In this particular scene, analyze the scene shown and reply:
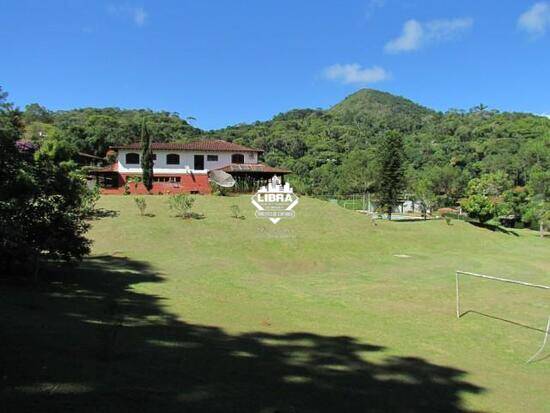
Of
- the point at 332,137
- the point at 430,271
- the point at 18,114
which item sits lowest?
the point at 430,271

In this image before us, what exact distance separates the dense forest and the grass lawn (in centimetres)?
2579

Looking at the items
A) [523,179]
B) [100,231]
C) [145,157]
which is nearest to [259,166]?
[145,157]

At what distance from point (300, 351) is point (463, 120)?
137 meters

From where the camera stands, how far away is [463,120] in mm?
131875

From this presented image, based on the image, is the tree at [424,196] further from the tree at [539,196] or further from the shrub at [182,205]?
the shrub at [182,205]

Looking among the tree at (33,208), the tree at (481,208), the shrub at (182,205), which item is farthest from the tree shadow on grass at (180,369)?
the tree at (481,208)

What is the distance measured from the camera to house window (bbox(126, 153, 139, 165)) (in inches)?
1695

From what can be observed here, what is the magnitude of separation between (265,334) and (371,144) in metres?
106

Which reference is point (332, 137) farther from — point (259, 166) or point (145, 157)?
point (145, 157)

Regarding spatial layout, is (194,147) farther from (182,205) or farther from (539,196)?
(539,196)

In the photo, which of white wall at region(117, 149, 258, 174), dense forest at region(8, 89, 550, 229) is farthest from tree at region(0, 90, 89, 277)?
white wall at region(117, 149, 258, 174)

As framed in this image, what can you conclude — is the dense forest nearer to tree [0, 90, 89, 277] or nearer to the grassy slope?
the grassy slope

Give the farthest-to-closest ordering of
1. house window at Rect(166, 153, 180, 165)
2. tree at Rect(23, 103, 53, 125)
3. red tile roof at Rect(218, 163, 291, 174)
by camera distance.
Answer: tree at Rect(23, 103, 53, 125)
house window at Rect(166, 153, 180, 165)
red tile roof at Rect(218, 163, 291, 174)

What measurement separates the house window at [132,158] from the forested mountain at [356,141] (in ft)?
30.2
